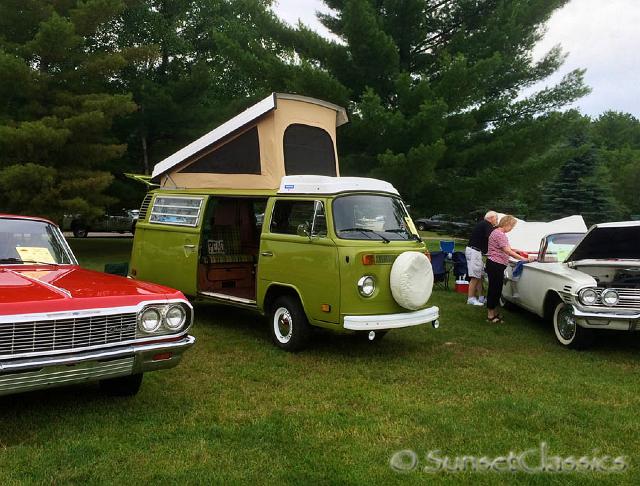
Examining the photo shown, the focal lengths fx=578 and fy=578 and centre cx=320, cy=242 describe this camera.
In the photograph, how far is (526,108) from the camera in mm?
18734

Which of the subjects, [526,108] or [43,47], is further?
[526,108]

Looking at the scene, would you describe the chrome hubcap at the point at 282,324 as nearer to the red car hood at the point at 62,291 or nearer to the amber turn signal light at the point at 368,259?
the amber turn signal light at the point at 368,259

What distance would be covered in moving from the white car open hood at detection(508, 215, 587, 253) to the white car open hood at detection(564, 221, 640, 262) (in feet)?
13.1

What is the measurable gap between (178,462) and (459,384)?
3.09 metres

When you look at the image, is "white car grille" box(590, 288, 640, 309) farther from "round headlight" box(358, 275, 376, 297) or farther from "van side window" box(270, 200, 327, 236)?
"van side window" box(270, 200, 327, 236)

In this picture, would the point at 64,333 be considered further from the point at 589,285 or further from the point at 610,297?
the point at 610,297

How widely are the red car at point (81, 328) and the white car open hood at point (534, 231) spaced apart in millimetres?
9232

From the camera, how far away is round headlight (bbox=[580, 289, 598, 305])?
6.90 metres

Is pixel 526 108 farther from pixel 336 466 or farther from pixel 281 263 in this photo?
pixel 336 466

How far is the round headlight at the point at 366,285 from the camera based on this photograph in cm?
643

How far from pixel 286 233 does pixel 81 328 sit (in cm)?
340

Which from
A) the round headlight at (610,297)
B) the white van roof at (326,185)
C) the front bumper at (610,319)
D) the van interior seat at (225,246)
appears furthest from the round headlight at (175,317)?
the round headlight at (610,297)

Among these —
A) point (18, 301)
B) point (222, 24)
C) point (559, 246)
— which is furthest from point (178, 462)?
point (222, 24)

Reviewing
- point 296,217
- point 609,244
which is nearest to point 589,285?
point 609,244
